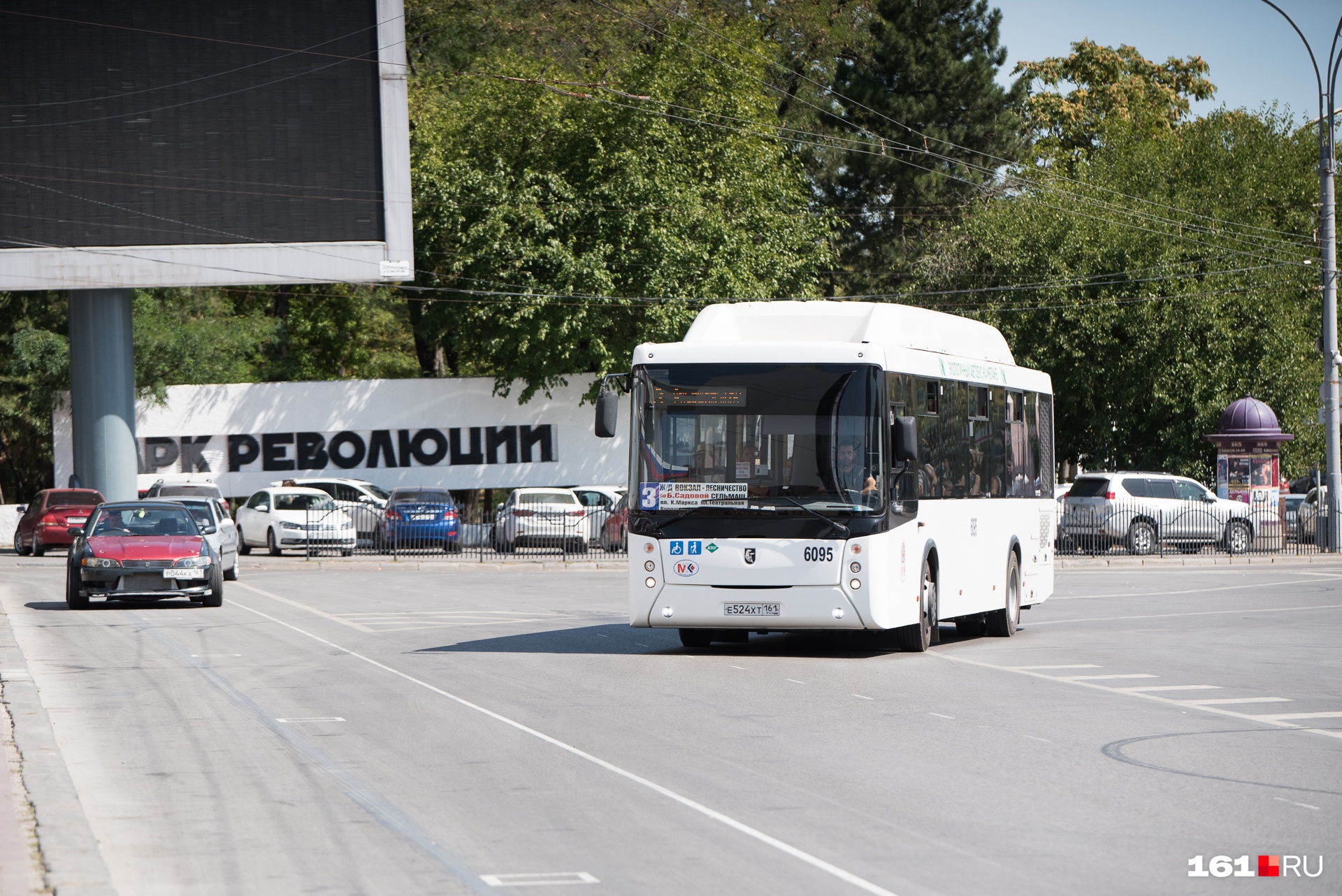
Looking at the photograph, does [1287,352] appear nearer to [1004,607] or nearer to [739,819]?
[1004,607]

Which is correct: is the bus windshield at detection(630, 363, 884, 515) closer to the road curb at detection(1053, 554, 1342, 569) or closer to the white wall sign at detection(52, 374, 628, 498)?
the road curb at detection(1053, 554, 1342, 569)

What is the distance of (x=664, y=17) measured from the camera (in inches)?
2141

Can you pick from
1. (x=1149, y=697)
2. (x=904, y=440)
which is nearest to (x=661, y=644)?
(x=904, y=440)

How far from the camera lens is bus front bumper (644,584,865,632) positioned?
16.0 metres

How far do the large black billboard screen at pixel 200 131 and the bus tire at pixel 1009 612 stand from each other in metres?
18.0

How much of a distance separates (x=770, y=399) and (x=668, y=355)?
3.76 feet

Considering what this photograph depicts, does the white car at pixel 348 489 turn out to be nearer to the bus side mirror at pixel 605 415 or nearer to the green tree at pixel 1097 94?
the bus side mirror at pixel 605 415

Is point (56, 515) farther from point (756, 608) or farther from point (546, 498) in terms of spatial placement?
point (756, 608)

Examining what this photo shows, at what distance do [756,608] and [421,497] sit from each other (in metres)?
25.0

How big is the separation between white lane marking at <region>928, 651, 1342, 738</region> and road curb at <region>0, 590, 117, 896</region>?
8042 millimetres

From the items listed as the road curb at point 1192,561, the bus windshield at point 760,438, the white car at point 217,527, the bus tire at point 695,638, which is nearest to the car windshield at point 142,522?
the white car at point 217,527

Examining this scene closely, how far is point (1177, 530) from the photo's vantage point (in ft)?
129

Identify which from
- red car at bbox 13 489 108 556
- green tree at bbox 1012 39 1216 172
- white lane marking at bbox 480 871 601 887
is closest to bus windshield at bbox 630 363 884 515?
white lane marking at bbox 480 871 601 887

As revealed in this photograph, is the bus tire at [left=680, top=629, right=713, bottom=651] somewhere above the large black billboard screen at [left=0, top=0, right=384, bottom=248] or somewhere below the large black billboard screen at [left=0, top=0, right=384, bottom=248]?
below
